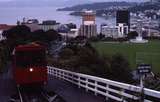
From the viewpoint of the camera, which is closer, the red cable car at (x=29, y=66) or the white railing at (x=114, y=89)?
the white railing at (x=114, y=89)

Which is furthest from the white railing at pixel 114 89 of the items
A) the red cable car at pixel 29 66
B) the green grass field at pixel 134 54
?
the green grass field at pixel 134 54

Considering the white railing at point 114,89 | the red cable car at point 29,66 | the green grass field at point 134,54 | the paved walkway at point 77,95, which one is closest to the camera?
the white railing at point 114,89

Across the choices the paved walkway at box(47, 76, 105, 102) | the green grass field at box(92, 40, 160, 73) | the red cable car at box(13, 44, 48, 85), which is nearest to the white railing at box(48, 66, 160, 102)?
the paved walkway at box(47, 76, 105, 102)

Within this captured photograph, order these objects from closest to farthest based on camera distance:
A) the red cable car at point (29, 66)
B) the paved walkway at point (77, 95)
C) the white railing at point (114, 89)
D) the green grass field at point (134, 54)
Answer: the white railing at point (114, 89) → the paved walkway at point (77, 95) → the red cable car at point (29, 66) → the green grass field at point (134, 54)

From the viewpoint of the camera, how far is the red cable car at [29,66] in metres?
24.8

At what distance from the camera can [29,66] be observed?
25062 millimetres

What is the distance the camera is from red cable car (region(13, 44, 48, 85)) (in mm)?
24812

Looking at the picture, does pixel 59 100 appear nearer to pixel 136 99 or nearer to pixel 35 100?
pixel 35 100

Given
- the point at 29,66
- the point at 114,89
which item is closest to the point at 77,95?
the point at 114,89

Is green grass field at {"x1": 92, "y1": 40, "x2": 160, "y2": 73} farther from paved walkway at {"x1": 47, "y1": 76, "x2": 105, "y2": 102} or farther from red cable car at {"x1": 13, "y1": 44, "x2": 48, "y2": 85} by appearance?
paved walkway at {"x1": 47, "y1": 76, "x2": 105, "y2": 102}

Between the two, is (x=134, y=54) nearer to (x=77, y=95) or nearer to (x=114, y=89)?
(x=77, y=95)

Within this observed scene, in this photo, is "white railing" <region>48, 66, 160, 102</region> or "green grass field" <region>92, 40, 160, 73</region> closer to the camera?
"white railing" <region>48, 66, 160, 102</region>

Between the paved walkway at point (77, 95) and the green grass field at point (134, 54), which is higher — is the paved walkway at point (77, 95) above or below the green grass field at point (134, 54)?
above

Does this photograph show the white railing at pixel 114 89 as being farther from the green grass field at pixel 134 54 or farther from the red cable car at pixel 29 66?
the green grass field at pixel 134 54
